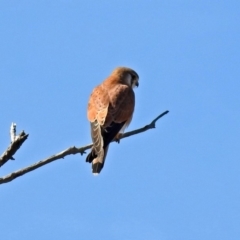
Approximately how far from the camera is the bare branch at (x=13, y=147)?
135 inches

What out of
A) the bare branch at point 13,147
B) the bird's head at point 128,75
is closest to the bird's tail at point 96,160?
the bare branch at point 13,147

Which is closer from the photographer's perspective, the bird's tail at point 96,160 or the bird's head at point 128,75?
the bird's tail at point 96,160

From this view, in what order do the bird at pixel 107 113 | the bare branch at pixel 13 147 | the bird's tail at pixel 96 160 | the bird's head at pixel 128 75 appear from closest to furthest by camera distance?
1. the bare branch at pixel 13 147
2. the bird's tail at pixel 96 160
3. the bird at pixel 107 113
4. the bird's head at pixel 128 75

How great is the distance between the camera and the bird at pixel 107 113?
218 inches

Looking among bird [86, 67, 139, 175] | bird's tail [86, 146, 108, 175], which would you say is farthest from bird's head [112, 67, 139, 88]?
bird's tail [86, 146, 108, 175]

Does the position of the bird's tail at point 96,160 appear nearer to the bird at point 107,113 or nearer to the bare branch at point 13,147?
the bird at point 107,113

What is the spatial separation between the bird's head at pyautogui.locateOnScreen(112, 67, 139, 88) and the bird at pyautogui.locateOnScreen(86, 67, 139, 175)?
1 centimetres

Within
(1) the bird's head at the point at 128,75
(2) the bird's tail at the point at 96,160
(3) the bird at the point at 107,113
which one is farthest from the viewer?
(1) the bird's head at the point at 128,75

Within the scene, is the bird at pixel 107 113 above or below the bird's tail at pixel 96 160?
above

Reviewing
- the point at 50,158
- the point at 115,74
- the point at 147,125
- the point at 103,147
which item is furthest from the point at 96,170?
the point at 115,74

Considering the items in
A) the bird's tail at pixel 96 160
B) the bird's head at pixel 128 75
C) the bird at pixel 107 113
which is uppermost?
the bird's head at pixel 128 75

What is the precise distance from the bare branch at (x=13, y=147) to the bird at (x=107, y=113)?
1.74 meters

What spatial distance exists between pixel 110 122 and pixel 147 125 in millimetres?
1880

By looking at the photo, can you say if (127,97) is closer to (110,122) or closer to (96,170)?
(110,122)
